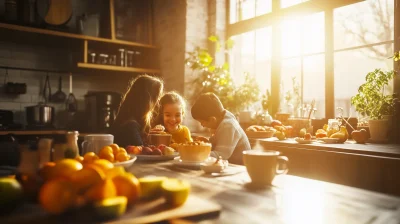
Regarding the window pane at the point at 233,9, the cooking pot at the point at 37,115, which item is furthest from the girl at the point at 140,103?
the window pane at the point at 233,9

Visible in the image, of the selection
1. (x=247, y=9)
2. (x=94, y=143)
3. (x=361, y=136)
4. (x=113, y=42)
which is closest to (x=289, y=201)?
(x=94, y=143)

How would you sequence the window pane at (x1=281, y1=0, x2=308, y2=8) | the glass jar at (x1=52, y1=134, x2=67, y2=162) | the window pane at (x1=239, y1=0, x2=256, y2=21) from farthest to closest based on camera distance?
the window pane at (x1=239, y1=0, x2=256, y2=21)
the window pane at (x1=281, y1=0, x2=308, y2=8)
the glass jar at (x1=52, y1=134, x2=67, y2=162)

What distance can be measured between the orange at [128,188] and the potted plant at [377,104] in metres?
2.36

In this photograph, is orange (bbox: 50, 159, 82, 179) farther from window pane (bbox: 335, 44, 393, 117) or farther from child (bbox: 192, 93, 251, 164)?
window pane (bbox: 335, 44, 393, 117)

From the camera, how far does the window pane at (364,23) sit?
2994 millimetres

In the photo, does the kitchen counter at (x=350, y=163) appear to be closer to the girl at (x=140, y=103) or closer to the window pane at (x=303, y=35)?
the girl at (x=140, y=103)

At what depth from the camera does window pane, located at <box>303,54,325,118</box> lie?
3.53 metres

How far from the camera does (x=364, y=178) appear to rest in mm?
2184

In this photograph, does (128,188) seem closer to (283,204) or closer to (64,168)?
(64,168)

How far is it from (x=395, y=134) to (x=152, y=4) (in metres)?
3.47

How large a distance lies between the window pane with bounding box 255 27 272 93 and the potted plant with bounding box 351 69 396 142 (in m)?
1.51

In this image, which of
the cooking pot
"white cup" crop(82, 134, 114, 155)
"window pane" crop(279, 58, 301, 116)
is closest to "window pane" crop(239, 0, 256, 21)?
"window pane" crop(279, 58, 301, 116)

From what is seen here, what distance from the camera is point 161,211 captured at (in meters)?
0.71

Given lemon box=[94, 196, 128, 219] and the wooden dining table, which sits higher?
lemon box=[94, 196, 128, 219]
